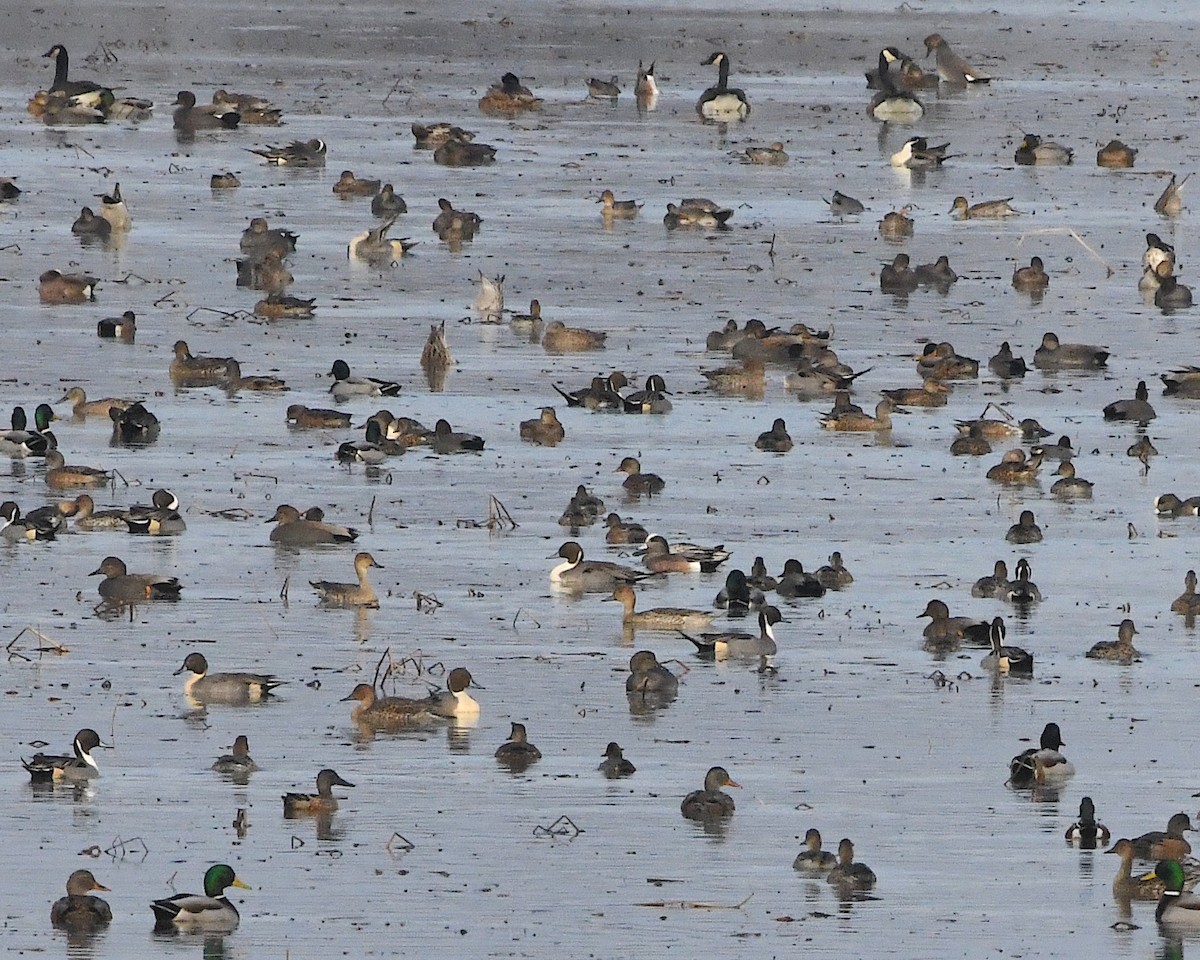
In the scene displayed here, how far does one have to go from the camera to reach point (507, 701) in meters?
21.6

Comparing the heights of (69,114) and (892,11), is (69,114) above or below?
below

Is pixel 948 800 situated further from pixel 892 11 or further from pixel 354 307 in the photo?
pixel 892 11

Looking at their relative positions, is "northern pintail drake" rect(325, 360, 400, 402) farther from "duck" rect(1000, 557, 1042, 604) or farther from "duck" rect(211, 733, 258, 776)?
"duck" rect(211, 733, 258, 776)

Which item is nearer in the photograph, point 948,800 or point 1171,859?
point 1171,859

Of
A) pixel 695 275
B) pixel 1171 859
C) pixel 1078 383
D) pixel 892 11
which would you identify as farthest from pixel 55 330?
pixel 892 11

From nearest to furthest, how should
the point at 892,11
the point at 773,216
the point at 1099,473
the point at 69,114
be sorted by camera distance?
the point at 1099,473 → the point at 773,216 → the point at 69,114 → the point at 892,11

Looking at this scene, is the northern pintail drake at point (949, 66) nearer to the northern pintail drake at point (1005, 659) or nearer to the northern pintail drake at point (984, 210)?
the northern pintail drake at point (984, 210)

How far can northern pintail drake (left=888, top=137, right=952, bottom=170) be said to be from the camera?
5384 cm

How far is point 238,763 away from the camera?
19.6 meters

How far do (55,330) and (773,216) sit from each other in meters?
14.2

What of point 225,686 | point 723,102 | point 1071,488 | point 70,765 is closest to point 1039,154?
point 723,102

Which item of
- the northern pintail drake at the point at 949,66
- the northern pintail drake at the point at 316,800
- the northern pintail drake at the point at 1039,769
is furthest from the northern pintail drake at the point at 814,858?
the northern pintail drake at the point at 949,66

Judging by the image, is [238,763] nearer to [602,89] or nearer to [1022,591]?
[1022,591]

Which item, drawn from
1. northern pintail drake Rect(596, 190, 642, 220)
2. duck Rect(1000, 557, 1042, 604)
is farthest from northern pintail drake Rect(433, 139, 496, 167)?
duck Rect(1000, 557, 1042, 604)
